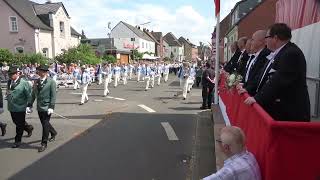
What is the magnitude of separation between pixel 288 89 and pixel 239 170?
1204 millimetres

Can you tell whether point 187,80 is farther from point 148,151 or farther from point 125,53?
point 125,53

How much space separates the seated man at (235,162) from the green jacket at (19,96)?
277 inches

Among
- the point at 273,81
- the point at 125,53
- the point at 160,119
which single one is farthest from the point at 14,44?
the point at 273,81

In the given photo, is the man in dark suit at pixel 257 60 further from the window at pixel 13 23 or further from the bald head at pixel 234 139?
the window at pixel 13 23

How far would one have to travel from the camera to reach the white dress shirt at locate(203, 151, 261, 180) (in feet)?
11.3

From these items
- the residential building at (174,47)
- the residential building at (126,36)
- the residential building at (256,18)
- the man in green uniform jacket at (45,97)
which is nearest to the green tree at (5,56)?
the residential building at (256,18)

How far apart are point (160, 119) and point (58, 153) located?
17.5 ft

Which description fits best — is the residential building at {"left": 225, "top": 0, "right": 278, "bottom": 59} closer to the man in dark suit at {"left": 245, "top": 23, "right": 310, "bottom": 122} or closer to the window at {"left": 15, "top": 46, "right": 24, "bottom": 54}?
the window at {"left": 15, "top": 46, "right": 24, "bottom": 54}

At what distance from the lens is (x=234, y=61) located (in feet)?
31.9

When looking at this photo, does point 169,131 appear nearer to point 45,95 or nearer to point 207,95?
point 45,95

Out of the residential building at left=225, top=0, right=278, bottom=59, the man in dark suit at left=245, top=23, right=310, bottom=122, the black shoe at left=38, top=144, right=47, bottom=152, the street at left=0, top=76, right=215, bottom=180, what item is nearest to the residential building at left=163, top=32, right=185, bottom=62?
the residential building at left=225, top=0, right=278, bottom=59

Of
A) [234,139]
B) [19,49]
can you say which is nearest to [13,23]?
[19,49]

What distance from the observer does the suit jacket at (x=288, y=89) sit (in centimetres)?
416

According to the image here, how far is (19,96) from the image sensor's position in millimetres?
9617
